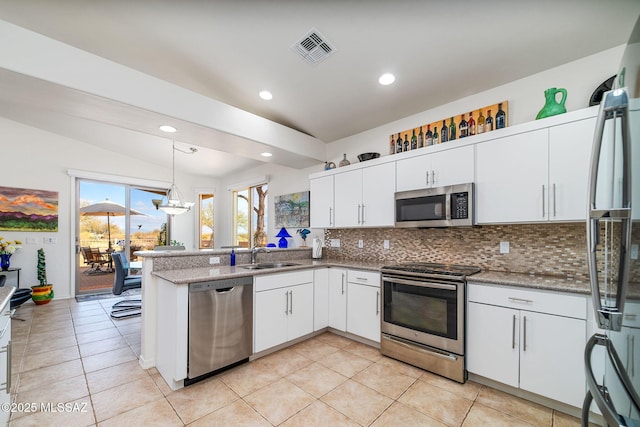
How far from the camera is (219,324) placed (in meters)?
2.31

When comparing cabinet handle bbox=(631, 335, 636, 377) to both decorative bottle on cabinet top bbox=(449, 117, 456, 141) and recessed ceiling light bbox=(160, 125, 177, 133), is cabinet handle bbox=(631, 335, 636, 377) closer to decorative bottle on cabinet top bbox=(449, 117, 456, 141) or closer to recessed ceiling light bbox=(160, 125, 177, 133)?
decorative bottle on cabinet top bbox=(449, 117, 456, 141)

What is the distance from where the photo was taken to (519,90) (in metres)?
2.46

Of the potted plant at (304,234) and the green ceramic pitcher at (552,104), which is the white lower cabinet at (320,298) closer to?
the potted plant at (304,234)

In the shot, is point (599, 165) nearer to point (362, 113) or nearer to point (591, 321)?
point (591, 321)

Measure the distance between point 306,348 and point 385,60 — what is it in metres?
2.96

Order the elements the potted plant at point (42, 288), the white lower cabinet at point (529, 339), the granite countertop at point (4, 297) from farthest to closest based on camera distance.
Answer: the potted plant at point (42, 288) → the white lower cabinet at point (529, 339) → the granite countertop at point (4, 297)

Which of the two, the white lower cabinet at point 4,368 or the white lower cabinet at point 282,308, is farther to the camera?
the white lower cabinet at point 282,308

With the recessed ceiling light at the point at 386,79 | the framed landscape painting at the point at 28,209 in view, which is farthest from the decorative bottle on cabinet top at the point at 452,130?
the framed landscape painting at the point at 28,209

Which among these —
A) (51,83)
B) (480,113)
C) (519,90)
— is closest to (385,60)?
(480,113)

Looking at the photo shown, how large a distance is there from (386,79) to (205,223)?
592 centimetres

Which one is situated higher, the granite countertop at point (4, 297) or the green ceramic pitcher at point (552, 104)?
the green ceramic pitcher at point (552, 104)

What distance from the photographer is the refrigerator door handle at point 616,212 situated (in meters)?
0.81

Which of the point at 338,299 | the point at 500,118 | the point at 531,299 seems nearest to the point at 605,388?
the point at 531,299

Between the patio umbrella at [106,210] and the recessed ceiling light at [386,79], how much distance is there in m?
6.10
